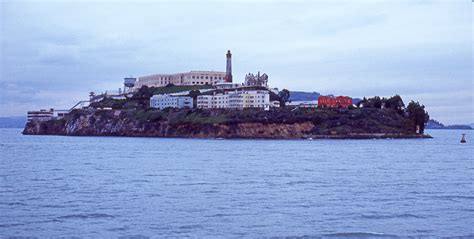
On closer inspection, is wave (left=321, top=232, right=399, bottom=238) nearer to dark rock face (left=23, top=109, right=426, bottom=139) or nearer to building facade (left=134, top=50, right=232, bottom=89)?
dark rock face (left=23, top=109, right=426, bottom=139)

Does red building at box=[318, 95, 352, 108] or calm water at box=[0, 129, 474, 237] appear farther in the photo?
red building at box=[318, 95, 352, 108]

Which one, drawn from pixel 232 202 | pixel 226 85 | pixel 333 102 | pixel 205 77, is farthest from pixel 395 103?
pixel 232 202

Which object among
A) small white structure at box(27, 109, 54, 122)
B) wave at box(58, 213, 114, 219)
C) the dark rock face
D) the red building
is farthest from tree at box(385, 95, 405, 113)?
wave at box(58, 213, 114, 219)

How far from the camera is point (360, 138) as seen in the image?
429 ft

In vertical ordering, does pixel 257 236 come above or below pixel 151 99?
below

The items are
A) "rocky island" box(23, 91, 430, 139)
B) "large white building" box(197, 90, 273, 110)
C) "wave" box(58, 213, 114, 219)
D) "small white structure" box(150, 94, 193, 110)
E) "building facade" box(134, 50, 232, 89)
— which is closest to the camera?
"wave" box(58, 213, 114, 219)

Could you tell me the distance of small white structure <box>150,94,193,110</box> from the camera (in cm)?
16004

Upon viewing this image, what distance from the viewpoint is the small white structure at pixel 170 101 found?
160 meters

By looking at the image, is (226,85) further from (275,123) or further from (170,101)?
(275,123)

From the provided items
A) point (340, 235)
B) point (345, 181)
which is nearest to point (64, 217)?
point (340, 235)

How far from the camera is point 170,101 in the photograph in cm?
16375

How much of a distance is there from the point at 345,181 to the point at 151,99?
443 ft

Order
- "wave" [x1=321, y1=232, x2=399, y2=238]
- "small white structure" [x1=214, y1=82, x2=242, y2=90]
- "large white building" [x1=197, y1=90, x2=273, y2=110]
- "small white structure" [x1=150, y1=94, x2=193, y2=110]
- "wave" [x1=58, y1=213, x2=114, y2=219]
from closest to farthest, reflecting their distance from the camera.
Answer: "wave" [x1=321, y1=232, x2=399, y2=238] → "wave" [x1=58, y1=213, x2=114, y2=219] → "large white building" [x1=197, y1=90, x2=273, y2=110] → "small white structure" [x1=150, y1=94, x2=193, y2=110] → "small white structure" [x1=214, y1=82, x2=242, y2=90]

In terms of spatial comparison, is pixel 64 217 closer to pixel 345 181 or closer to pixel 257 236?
pixel 257 236
